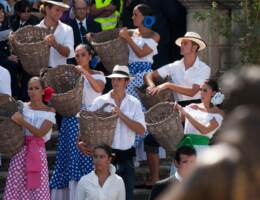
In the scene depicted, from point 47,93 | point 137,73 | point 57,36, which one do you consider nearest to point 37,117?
point 47,93

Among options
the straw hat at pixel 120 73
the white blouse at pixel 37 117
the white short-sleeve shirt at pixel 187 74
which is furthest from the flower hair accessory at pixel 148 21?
the white blouse at pixel 37 117

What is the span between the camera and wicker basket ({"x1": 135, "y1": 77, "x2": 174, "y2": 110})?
1023 cm

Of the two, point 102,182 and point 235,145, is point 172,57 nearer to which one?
point 102,182

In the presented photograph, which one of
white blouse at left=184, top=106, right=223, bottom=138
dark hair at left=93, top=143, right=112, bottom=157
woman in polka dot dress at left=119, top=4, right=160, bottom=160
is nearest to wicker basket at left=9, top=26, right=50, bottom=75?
woman in polka dot dress at left=119, top=4, right=160, bottom=160

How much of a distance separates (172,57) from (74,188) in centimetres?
315

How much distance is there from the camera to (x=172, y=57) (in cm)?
1238

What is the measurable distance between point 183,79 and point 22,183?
6.38 feet

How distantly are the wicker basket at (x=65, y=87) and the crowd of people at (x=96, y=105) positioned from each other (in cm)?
11

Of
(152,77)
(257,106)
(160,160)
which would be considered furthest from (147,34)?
(257,106)

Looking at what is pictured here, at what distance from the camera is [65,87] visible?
10.2 metres

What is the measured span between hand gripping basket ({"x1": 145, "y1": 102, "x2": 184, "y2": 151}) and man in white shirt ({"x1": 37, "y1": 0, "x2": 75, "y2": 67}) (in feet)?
4.18

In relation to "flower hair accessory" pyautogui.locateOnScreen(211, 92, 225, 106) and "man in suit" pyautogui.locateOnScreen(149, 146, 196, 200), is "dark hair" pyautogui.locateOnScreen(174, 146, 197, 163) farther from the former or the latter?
"flower hair accessory" pyautogui.locateOnScreen(211, 92, 225, 106)

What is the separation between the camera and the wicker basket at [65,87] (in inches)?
383

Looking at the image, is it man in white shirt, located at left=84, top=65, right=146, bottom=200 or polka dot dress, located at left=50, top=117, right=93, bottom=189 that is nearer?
man in white shirt, located at left=84, top=65, right=146, bottom=200
